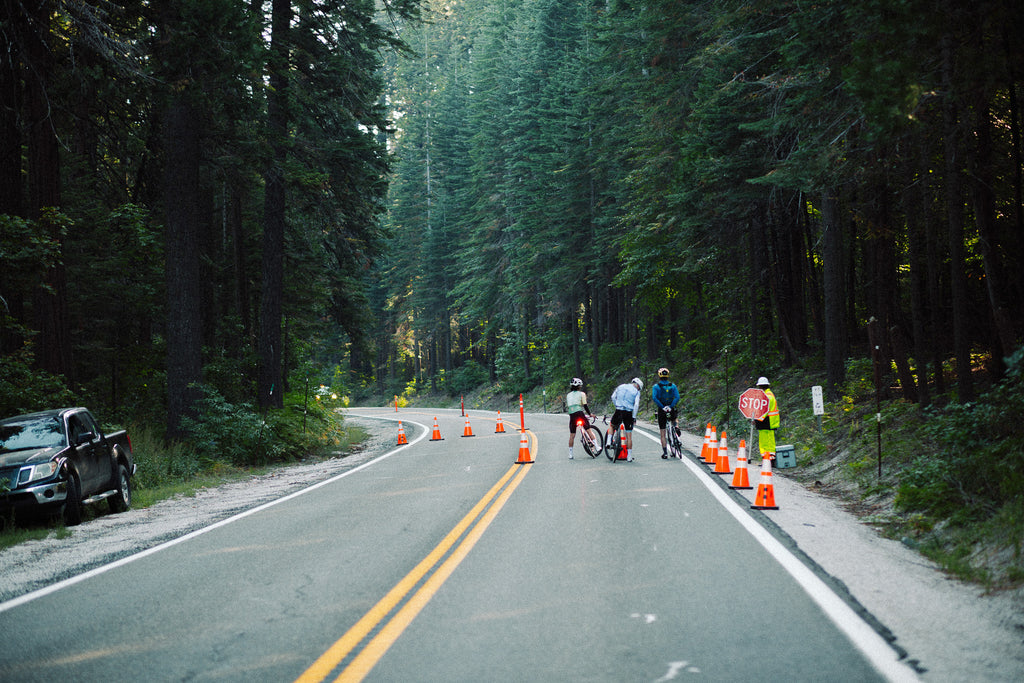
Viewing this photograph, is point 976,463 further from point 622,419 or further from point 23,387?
point 23,387

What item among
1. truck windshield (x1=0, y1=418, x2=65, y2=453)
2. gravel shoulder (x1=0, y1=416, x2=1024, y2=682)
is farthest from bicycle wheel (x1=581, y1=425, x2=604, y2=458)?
truck windshield (x1=0, y1=418, x2=65, y2=453)

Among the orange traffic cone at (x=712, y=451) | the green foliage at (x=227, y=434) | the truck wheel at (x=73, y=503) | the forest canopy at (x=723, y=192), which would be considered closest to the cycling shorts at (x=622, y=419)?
the orange traffic cone at (x=712, y=451)

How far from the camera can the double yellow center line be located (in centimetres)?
462

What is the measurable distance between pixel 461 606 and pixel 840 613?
8.88ft

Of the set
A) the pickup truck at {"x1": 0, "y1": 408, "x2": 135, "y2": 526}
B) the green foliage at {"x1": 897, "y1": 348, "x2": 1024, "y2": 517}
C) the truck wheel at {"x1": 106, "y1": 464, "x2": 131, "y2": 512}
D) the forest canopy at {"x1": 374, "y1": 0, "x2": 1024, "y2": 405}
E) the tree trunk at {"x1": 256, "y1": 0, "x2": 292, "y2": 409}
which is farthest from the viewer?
→ the tree trunk at {"x1": 256, "y1": 0, "x2": 292, "y2": 409}

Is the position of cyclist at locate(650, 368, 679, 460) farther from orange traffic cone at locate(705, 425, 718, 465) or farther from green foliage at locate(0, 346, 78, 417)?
green foliage at locate(0, 346, 78, 417)

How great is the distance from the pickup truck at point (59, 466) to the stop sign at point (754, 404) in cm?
1050

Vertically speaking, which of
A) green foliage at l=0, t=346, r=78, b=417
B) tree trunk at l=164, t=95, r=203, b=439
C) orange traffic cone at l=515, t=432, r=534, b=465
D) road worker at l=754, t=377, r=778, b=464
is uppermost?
tree trunk at l=164, t=95, r=203, b=439

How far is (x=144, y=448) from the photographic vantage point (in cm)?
1641

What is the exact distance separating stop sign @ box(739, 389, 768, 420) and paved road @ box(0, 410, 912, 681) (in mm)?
4133

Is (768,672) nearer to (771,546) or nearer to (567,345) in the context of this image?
(771,546)

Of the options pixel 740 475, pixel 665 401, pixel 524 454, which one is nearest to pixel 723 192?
pixel 665 401

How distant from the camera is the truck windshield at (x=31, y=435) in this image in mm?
10984

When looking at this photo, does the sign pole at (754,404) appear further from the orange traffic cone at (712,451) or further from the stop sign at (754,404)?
the orange traffic cone at (712,451)
